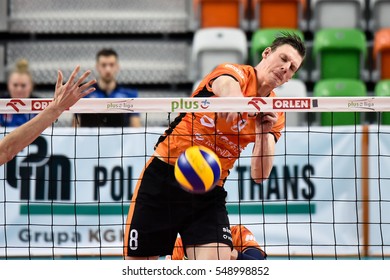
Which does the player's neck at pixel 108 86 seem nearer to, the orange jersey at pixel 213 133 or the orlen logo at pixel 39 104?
the orlen logo at pixel 39 104

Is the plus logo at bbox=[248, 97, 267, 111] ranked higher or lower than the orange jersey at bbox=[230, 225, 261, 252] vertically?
higher

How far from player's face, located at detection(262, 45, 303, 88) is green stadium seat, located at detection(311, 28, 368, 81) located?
4.70m

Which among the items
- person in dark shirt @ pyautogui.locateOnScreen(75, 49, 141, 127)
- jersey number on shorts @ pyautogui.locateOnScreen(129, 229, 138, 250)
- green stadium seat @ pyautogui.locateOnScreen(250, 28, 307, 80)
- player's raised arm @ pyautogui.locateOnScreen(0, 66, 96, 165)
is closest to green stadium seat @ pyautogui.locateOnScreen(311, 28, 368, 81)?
green stadium seat @ pyautogui.locateOnScreen(250, 28, 307, 80)

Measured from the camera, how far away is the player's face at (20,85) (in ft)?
26.1

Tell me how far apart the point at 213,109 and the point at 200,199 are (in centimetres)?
58

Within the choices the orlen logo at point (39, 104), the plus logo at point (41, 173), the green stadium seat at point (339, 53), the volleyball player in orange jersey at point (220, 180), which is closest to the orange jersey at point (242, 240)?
the volleyball player in orange jersey at point (220, 180)

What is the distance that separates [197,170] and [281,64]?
897mm

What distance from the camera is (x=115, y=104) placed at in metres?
5.35

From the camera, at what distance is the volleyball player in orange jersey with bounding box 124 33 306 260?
5.03 meters

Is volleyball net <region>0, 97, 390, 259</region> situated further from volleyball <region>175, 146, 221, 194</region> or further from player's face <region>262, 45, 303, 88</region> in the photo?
volleyball <region>175, 146, 221, 194</region>

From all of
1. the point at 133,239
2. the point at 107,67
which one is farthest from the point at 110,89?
the point at 133,239

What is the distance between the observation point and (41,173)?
25.4 feet

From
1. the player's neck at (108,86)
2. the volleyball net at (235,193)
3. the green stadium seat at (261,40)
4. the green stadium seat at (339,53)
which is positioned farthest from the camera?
the green stadium seat at (339,53)
